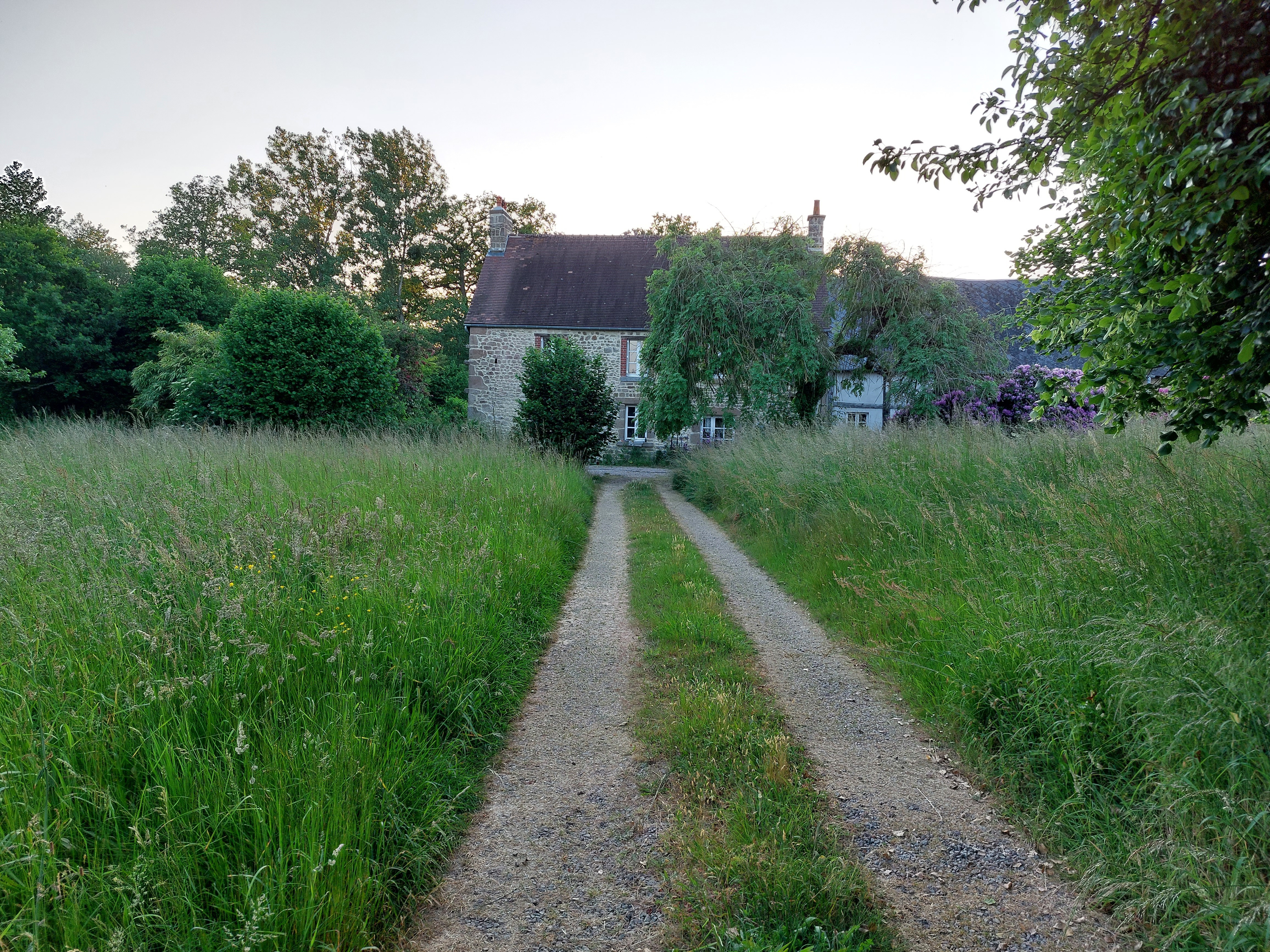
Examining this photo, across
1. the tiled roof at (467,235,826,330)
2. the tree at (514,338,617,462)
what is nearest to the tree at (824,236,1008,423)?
the tree at (514,338,617,462)

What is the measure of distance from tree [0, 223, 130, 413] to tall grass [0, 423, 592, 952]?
3283 cm

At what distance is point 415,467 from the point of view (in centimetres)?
867

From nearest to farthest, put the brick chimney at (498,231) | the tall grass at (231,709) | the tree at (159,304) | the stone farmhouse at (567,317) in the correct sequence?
the tall grass at (231,709) < the stone farmhouse at (567,317) < the tree at (159,304) < the brick chimney at (498,231)

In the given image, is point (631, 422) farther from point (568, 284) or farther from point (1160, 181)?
point (1160, 181)

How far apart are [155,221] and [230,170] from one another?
8401 millimetres

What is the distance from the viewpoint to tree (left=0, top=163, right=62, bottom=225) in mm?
33000

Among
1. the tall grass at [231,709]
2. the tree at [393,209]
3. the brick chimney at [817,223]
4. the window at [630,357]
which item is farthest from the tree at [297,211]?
the tall grass at [231,709]

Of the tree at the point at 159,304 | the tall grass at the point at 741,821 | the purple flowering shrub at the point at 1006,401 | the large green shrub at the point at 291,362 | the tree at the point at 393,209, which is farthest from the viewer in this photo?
the tree at the point at 393,209

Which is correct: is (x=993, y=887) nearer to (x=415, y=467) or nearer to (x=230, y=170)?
(x=415, y=467)

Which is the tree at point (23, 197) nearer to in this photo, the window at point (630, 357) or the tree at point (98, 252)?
the tree at point (98, 252)

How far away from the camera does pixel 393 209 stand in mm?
36969

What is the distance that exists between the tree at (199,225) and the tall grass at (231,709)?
42522 millimetres

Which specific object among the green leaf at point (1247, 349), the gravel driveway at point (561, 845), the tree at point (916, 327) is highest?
the tree at point (916, 327)

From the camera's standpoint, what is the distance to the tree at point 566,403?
1916 cm
